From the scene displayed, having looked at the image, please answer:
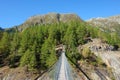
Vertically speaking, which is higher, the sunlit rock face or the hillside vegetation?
the hillside vegetation

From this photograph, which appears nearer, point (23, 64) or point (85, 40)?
point (23, 64)

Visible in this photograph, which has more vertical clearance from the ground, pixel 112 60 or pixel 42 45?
pixel 42 45

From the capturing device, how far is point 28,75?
306 ft

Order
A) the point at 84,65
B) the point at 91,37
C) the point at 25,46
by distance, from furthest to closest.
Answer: the point at 91,37 → the point at 25,46 → the point at 84,65

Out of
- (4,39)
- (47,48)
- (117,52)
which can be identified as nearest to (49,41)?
(47,48)

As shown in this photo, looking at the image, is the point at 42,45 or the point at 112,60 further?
the point at 112,60

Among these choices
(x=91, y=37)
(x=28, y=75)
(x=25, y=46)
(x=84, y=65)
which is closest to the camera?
(x=28, y=75)

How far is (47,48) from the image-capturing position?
105125mm

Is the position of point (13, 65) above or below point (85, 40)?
below

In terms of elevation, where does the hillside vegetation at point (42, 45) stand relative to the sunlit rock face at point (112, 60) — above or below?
above

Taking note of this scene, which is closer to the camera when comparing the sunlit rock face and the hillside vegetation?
the hillside vegetation

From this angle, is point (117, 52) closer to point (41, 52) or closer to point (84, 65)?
point (84, 65)

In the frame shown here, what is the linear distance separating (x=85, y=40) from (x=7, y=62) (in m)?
36.9

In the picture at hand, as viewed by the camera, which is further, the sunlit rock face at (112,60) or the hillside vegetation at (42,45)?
the sunlit rock face at (112,60)
